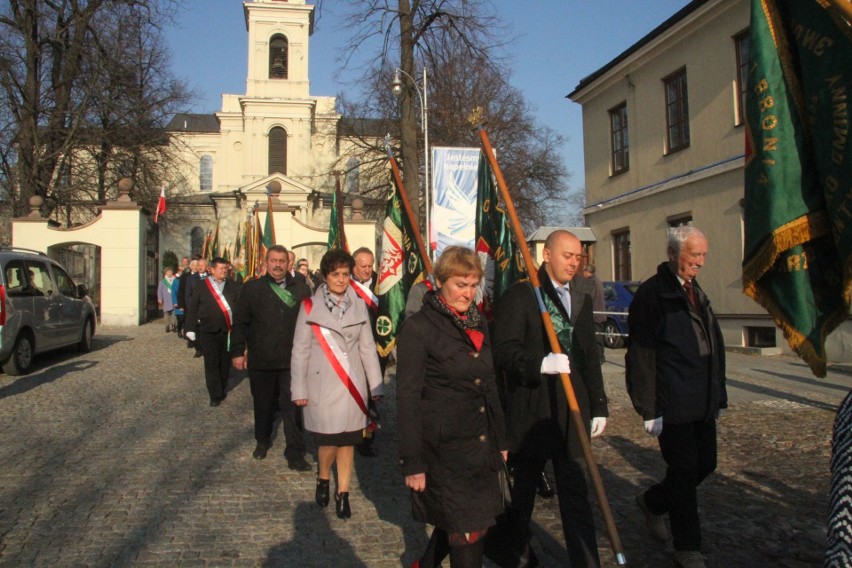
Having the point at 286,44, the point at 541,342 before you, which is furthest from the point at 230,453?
the point at 286,44

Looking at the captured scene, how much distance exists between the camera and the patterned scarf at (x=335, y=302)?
16.5 ft

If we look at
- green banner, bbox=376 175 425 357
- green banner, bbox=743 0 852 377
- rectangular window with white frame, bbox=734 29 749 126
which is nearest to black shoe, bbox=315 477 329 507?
green banner, bbox=376 175 425 357

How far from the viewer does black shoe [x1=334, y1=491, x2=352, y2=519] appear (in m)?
4.85

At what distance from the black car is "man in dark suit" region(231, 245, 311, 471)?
11.0 metres

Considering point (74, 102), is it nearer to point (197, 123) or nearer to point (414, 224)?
point (414, 224)

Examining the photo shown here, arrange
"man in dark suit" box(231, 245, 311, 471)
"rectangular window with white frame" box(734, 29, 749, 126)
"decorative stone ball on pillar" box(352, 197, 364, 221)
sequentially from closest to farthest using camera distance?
"man in dark suit" box(231, 245, 311, 471) → "rectangular window with white frame" box(734, 29, 749, 126) → "decorative stone ball on pillar" box(352, 197, 364, 221)

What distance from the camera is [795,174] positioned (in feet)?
8.02

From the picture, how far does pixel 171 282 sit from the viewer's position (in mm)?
20500

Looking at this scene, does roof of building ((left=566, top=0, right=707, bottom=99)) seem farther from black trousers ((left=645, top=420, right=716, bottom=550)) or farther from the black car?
black trousers ((left=645, top=420, right=716, bottom=550))

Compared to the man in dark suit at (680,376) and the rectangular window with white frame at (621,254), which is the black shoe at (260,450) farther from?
the rectangular window with white frame at (621,254)

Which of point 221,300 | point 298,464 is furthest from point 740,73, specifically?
point 298,464

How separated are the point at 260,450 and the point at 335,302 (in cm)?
222

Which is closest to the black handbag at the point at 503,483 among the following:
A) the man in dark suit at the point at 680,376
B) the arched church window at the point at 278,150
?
the man in dark suit at the point at 680,376

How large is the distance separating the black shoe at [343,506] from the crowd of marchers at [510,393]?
1cm
